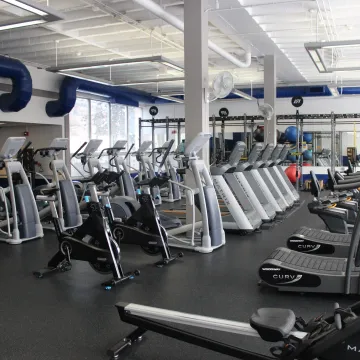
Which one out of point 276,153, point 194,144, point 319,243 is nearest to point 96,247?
point 194,144

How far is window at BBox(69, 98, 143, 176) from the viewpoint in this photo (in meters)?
13.9

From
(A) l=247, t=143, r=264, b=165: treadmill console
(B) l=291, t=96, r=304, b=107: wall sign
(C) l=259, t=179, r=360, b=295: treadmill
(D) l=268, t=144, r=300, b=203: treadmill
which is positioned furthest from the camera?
(B) l=291, t=96, r=304, b=107: wall sign

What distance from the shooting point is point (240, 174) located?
692cm

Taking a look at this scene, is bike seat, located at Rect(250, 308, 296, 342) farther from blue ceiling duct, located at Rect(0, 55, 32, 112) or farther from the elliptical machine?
blue ceiling duct, located at Rect(0, 55, 32, 112)

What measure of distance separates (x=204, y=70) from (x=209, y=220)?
7.52ft

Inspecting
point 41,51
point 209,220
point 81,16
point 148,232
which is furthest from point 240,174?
point 41,51

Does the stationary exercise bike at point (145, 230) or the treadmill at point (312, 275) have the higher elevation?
the stationary exercise bike at point (145, 230)

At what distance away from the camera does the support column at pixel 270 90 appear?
10852 millimetres

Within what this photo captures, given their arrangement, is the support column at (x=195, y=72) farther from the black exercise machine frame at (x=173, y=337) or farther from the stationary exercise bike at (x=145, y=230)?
the black exercise machine frame at (x=173, y=337)

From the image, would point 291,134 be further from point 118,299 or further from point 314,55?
point 118,299

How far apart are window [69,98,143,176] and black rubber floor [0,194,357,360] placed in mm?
8674

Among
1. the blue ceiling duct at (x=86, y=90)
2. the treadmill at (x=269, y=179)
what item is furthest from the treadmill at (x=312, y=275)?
the blue ceiling duct at (x=86, y=90)

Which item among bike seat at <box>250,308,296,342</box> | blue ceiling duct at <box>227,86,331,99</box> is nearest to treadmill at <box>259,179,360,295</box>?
bike seat at <box>250,308,296,342</box>

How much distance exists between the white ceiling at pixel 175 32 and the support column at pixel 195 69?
49 centimetres
